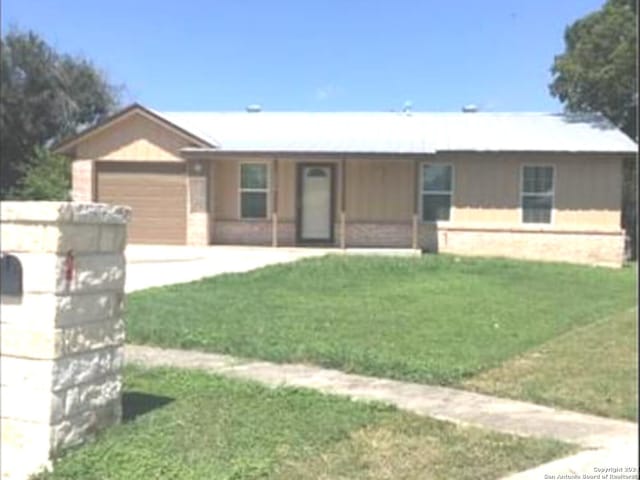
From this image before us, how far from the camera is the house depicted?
24609mm

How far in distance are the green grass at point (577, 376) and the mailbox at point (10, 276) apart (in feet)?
12.7

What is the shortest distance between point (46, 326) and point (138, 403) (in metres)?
1.77

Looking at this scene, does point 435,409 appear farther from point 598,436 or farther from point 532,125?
point 532,125

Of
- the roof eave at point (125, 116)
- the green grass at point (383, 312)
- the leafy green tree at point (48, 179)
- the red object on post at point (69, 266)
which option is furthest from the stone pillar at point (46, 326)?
the leafy green tree at point (48, 179)

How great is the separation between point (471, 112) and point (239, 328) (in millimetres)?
19858

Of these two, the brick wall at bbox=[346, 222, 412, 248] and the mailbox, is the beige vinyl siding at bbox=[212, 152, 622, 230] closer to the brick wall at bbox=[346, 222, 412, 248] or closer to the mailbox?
the brick wall at bbox=[346, 222, 412, 248]

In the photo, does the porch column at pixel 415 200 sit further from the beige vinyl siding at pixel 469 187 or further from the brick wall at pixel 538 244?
the brick wall at pixel 538 244

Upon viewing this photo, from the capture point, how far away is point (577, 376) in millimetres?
8555

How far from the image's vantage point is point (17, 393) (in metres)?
5.82

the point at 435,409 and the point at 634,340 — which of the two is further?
the point at 634,340

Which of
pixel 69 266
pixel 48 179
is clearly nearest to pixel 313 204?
pixel 48 179

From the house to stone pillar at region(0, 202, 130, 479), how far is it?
1846 centimetres

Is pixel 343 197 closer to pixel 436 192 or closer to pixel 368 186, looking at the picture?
pixel 368 186

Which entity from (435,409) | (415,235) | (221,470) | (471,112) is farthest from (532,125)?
(221,470)
